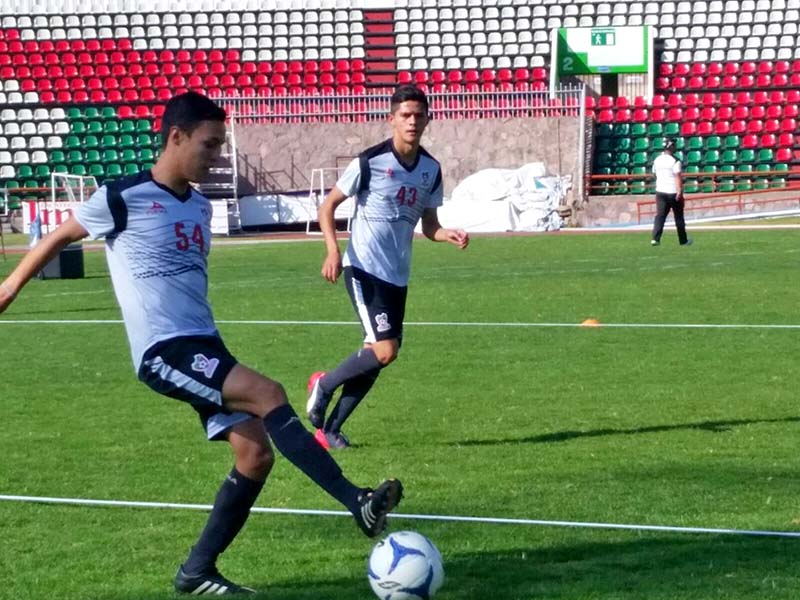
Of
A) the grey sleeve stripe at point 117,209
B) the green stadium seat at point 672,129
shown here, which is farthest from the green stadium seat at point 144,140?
the grey sleeve stripe at point 117,209

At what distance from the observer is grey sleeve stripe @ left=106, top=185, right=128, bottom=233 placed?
5.39 metres

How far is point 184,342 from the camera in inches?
212

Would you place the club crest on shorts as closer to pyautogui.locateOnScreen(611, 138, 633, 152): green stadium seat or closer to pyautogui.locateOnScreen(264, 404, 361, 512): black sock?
pyautogui.locateOnScreen(264, 404, 361, 512): black sock

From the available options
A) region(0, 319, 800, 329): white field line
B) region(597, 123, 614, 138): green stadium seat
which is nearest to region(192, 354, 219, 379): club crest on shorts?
region(0, 319, 800, 329): white field line

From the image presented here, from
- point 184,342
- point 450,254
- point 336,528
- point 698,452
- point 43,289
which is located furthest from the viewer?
point 450,254

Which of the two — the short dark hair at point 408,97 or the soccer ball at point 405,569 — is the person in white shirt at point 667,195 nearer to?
the short dark hair at point 408,97

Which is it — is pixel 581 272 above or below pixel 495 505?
below

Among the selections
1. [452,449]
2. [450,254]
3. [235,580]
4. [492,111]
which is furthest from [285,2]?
[235,580]

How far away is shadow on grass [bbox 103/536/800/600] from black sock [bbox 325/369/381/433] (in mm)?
2881

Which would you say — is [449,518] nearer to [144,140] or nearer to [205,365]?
[205,365]

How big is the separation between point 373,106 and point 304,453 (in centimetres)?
3532

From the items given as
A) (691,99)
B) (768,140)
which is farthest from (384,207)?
(691,99)

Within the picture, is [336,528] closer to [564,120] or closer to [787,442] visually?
[787,442]

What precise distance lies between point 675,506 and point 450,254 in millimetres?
21601
